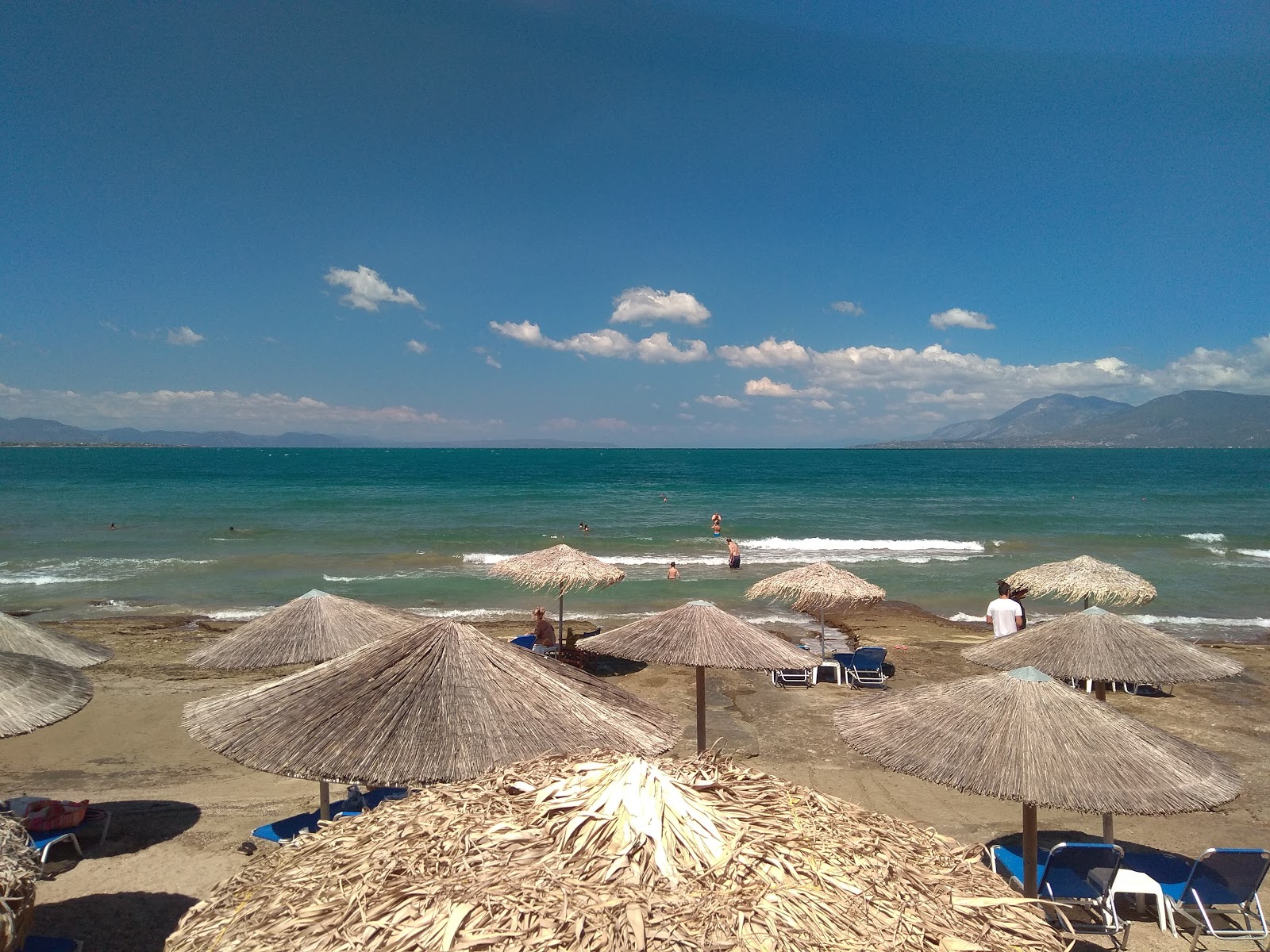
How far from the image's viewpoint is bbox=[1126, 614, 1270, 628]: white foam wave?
57.3 ft

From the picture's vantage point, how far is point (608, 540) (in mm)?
32188

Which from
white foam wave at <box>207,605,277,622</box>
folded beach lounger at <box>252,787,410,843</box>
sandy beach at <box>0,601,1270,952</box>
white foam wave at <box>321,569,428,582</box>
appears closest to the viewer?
sandy beach at <box>0,601,1270,952</box>

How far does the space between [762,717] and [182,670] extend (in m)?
10.2

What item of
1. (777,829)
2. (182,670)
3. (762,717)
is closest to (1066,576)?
(762,717)

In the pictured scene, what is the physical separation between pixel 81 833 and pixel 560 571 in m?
7.47

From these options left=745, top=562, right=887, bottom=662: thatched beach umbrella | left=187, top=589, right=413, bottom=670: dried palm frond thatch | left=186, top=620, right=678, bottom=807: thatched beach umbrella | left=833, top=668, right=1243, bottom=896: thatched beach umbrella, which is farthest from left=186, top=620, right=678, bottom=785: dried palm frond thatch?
left=745, top=562, right=887, bottom=662: thatched beach umbrella

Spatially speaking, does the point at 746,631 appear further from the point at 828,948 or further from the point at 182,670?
the point at 182,670

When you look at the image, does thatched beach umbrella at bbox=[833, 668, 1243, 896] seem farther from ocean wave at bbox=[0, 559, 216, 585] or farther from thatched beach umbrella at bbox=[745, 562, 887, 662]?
ocean wave at bbox=[0, 559, 216, 585]

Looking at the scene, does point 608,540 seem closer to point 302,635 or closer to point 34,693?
point 302,635

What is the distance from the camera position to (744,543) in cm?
3203

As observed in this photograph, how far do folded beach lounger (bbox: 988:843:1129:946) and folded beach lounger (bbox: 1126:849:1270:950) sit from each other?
0.50 m

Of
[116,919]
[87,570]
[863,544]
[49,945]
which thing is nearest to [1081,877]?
[49,945]

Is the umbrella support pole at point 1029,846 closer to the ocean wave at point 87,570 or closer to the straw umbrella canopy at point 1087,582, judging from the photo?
the straw umbrella canopy at point 1087,582

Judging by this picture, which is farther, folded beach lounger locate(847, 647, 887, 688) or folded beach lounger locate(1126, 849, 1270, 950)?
folded beach lounger locate(847, 647, 887, 688)
